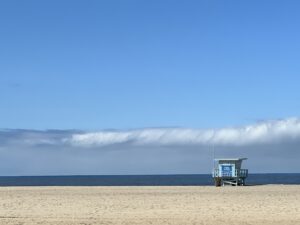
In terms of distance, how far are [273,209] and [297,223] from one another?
492 cm

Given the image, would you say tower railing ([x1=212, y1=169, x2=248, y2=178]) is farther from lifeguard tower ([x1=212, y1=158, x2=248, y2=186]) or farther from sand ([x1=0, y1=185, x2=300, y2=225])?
sand ([x1=0, y1=185, x2=300, y2=225])

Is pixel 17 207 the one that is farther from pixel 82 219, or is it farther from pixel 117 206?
pixel 82 219

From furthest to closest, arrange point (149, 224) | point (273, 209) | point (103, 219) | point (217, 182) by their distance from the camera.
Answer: point (217, 182) → point (273, 209) → point (103, 219) → point (149, 224)

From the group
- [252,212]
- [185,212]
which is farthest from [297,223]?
[185,212]

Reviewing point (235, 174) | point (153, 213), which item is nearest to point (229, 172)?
point (235, 174)

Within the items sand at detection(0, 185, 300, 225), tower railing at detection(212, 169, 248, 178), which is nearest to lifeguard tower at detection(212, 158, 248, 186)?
tower railing at detection(212, 169, 248, 178)

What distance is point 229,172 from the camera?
54.5m

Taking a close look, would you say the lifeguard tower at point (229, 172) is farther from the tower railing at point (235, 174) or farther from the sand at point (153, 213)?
the sand at point (153, 213)

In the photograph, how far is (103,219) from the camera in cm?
1941

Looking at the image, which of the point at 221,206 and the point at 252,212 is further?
the point at 221,206

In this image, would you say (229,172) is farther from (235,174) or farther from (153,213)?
(153,213)

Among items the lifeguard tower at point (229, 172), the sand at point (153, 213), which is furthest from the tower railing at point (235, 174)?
the sand at point (153, 213)

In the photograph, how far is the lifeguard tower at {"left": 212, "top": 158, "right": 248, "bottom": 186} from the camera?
54406mm

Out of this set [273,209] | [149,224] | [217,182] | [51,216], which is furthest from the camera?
[217,182]
